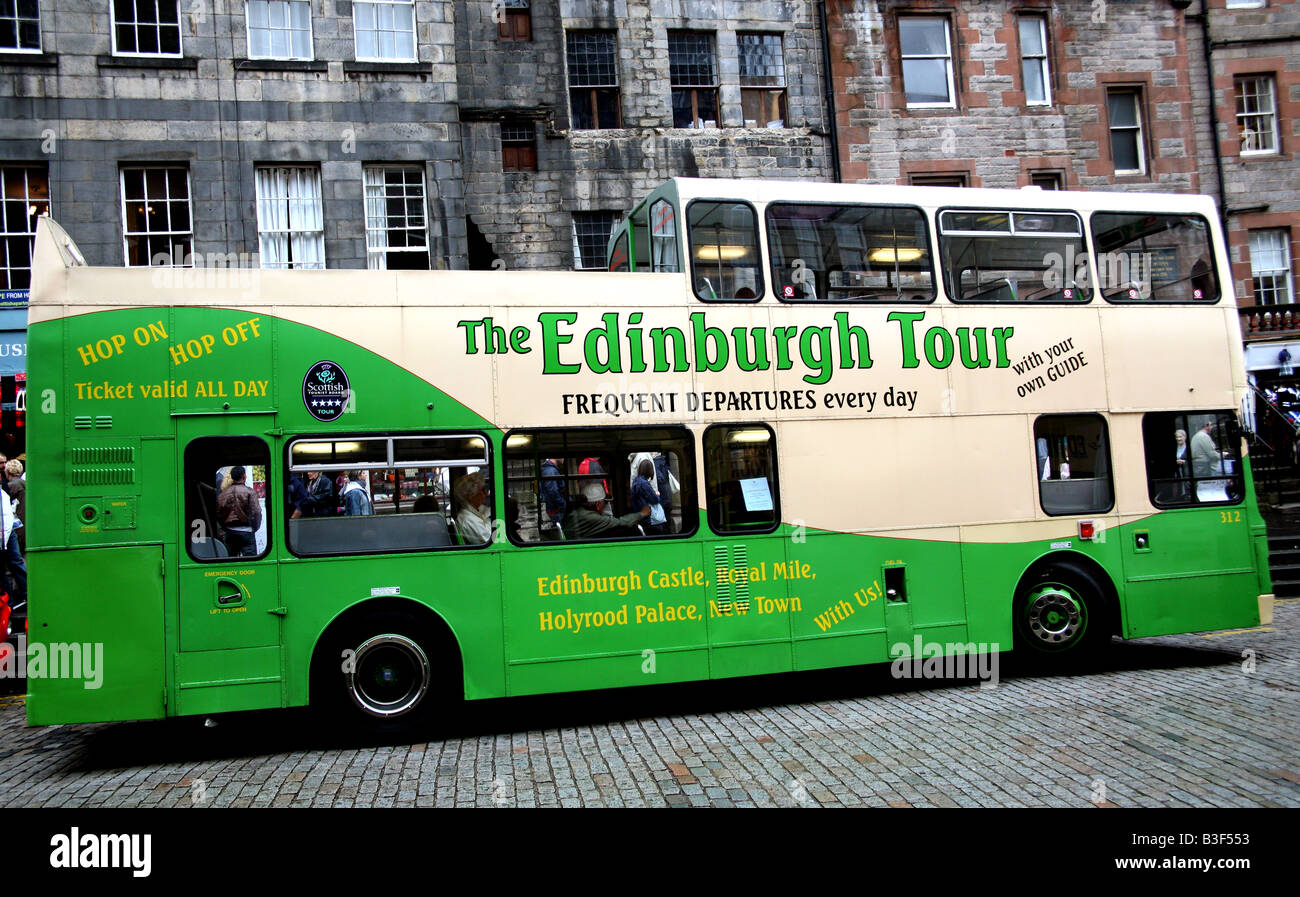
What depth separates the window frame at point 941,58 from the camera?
805 inches

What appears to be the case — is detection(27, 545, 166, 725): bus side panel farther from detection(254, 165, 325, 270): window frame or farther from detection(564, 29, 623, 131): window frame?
detection(564, 29, 623, 131): window frame

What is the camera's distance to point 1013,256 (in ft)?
29.7

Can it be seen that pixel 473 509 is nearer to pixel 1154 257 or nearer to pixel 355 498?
pixel 355 498

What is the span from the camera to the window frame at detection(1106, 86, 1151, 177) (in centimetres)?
2153

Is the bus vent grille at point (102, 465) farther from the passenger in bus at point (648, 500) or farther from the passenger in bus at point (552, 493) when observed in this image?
the passenger in bus at point (648, 500)

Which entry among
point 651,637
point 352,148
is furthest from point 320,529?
point 352,148

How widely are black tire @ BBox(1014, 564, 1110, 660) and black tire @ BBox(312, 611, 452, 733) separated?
5.45 m

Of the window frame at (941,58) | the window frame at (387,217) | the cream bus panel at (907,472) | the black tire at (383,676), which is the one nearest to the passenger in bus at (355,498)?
the black tire at (383,676)

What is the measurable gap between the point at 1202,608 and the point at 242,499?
353 inches

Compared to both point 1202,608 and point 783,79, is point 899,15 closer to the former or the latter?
point 783,79

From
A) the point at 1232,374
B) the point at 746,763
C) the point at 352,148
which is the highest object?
the point at 352,148

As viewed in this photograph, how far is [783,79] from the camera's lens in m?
20.0

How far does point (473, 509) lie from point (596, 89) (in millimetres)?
14175

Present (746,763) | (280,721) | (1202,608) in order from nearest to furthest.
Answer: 1. (746,763)
2. (280,721)
3. (1202,608)
